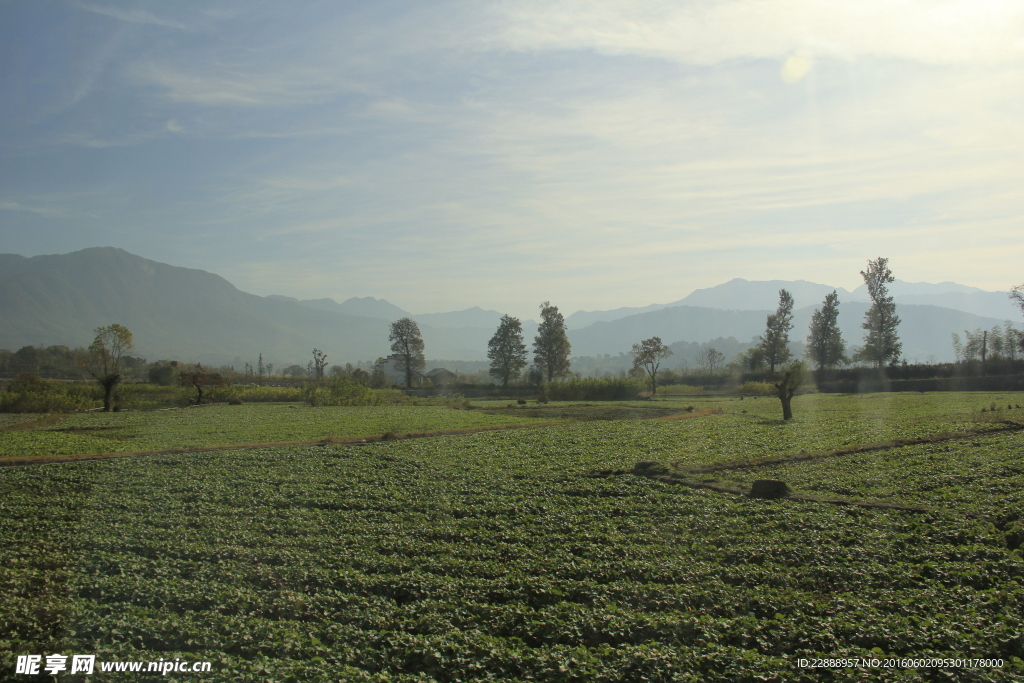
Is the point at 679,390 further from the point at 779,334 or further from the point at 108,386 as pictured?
the point at 108,386

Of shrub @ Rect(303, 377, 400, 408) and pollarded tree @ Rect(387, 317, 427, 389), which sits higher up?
pollarded tree @ Rect(387, 317, 427, 389)

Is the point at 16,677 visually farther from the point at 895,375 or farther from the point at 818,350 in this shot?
the point at 818,350

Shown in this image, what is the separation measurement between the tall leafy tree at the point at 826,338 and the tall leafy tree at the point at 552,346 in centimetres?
2779

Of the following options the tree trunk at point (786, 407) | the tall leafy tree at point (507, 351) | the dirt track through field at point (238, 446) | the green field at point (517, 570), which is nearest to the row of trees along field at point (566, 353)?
the tall leafy tree at point (507, 351)

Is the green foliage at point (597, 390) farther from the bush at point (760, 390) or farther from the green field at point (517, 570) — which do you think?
the green field at point (517, 570)

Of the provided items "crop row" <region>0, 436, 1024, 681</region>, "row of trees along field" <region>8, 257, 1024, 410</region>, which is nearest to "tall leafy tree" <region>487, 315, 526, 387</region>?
"row of trees along field" <region>8, 257, 1024, 410</region>

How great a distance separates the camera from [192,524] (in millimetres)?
9625

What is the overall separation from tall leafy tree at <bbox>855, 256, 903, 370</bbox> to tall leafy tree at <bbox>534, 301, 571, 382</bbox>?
3172cm

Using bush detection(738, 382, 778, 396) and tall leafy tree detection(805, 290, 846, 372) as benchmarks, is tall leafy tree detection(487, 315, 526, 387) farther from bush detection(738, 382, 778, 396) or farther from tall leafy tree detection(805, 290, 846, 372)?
tall leafy tree detection(805, 290, 846, 372)

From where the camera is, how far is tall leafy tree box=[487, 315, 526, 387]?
69.4 meters

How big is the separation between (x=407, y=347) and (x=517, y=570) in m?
69.5

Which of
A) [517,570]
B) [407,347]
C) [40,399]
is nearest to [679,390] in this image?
[407,347]

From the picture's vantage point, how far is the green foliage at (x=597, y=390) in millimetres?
50500

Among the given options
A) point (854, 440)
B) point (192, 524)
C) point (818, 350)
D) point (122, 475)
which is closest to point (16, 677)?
point (192, 524)
